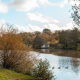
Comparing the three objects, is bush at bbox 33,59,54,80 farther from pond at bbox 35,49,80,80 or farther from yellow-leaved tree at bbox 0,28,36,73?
pond at bbox 35,49,80,80

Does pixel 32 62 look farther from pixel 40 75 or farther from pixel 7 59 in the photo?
pixel 7 59

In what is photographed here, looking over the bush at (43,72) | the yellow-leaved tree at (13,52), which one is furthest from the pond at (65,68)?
the yellow-leaved tree at (13,52)

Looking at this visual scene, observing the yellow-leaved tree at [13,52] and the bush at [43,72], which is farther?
the yellow-leaved tree at [13,52]

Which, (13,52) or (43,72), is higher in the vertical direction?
(13,52)

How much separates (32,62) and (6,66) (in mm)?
3050

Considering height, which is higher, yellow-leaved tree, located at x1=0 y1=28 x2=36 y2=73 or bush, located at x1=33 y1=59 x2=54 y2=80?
yellow-leaved tree, located at x1=0 y1=28 x2=36 y2=73

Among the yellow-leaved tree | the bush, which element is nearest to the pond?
the bush

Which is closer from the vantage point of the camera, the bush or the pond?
the bush

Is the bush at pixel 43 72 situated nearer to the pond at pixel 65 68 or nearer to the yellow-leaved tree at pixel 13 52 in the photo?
the yellow-leaved tree at pixel 13 52

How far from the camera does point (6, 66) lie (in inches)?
498

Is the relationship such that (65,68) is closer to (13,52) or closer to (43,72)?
(43,72)

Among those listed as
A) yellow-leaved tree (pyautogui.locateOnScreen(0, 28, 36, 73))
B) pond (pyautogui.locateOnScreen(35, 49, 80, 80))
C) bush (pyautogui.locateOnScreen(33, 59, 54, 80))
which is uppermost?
yellow-leaved tree (pyautogui.locateOnScreen(0, 28, 36, 73))

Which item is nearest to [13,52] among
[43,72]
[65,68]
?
[43,72]

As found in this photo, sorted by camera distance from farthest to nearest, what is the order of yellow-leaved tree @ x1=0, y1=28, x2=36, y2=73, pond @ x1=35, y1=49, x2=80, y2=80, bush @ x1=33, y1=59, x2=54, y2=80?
pond @ x1=35, y1=49, x2=80, y2=80, yellow-leaved tree @ x1=0, y1=28, x2=36, y2=73, bush @ x1=33, y1=59, x2=54, y2=80
